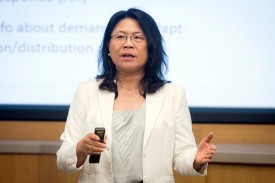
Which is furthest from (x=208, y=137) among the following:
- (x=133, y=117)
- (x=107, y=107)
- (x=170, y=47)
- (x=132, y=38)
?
(x=170, y=47)

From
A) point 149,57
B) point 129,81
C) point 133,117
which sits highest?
point 149,57

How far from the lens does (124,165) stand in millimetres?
2211

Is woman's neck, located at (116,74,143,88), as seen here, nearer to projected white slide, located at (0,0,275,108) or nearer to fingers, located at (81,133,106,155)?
fingers, located at (81,133,106,155)

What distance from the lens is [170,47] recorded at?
11.6 feet

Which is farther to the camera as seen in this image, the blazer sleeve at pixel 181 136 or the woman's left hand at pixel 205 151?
the blazer sleeve at pixel 181 136

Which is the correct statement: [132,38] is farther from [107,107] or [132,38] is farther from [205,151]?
[205,151]

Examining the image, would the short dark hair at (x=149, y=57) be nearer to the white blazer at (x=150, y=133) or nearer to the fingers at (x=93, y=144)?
the white blazer at (x=150, y=133)

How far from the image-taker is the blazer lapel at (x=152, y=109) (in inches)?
87.3

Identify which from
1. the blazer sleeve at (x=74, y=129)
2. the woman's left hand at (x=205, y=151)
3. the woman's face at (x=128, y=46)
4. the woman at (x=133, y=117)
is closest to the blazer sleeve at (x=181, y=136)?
the woman at (x=133, y=117)

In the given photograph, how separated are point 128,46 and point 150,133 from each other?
0.42m

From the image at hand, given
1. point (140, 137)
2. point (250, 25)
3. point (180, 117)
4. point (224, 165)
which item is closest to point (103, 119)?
point (140, 137)

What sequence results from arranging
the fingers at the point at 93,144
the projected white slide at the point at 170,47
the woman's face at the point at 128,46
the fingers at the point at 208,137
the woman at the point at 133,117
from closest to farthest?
the fingers at the point at 93,144 < the fingers at the point at 208,137 < the woman at the point at 133,117 < the woman's face at the point at 128,46 < the projected white slide at the point at 170,47

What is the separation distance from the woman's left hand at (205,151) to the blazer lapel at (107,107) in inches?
15.4

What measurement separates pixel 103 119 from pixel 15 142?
135cm
